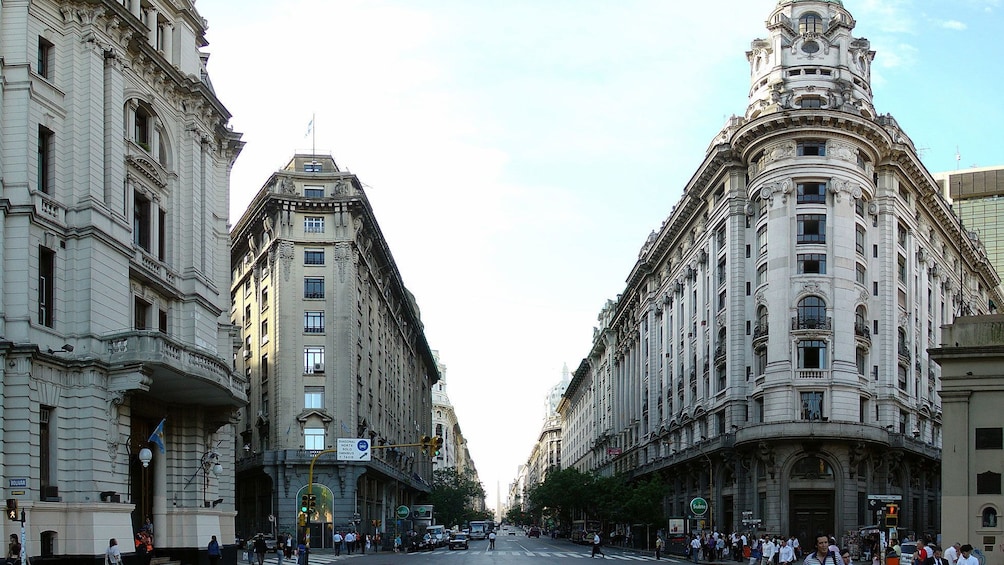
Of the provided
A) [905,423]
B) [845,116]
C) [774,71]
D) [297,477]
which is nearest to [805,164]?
[845,116]

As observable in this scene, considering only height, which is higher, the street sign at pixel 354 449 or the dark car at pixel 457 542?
the street sign at pixel 354 449

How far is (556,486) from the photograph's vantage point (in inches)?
4958

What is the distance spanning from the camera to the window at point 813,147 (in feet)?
238

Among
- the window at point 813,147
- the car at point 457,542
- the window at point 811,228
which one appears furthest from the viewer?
the car at point 457,542

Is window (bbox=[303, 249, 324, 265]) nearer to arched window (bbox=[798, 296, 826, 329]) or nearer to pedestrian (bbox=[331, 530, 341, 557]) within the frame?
pedestrian (bbox=[331, 530, 341, 557])

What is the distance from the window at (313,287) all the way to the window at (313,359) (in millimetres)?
3673

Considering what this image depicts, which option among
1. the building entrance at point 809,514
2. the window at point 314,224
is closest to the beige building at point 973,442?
the building entrance at point 809,514

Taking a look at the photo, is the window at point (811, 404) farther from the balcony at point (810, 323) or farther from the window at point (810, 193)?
the window at point (810, 193)

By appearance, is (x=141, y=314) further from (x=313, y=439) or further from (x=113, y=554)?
(x=313, y=439)

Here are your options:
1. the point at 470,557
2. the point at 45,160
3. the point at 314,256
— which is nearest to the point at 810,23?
the point at 314,256

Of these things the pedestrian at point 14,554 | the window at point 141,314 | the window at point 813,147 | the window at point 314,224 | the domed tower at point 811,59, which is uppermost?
the domed tower at point 811,59

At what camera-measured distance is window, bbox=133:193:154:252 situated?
41.4m

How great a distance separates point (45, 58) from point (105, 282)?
7312 millimetres

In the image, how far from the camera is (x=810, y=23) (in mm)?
80938
